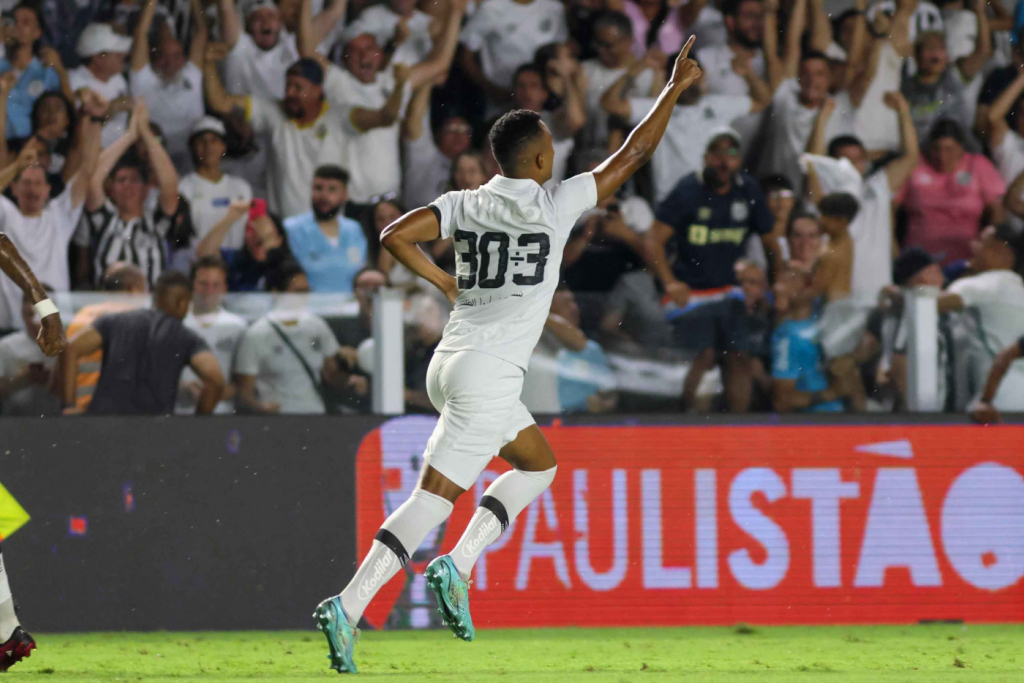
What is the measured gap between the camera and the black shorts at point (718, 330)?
7316mm

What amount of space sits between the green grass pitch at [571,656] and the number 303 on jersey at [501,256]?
Result: 157 centimetres

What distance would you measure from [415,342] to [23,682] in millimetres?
2783

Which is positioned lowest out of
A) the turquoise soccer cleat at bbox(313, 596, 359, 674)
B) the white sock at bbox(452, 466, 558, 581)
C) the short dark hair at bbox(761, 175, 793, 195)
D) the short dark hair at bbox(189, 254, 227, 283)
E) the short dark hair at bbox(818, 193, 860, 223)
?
the turquoise soccer cleat at bbox(313, 596, 359, 674)

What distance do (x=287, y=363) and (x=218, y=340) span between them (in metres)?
0.38

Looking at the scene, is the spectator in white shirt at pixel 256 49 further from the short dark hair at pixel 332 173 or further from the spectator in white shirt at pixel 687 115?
the spectator in white shirt at pixel 687 115

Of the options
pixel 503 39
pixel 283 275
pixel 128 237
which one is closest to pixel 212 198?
pixel 128 237

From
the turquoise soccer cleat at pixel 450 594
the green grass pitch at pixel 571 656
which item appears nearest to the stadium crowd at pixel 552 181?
the green grass pitch at pixel 571 656

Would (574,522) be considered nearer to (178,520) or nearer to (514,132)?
(178,520)

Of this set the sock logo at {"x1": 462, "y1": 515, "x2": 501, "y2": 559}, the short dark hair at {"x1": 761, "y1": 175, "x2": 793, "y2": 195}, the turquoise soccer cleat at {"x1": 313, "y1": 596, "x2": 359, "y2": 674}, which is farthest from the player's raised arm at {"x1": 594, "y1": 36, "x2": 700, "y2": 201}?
the short dark hair at {"x1": 761, "y1": 175, "x2": 793, "y2": 195}

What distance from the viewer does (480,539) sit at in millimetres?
4945

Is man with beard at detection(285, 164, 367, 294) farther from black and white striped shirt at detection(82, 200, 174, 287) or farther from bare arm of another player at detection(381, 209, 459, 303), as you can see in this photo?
bare arm of another player at detection(381, 209, 459, 303)

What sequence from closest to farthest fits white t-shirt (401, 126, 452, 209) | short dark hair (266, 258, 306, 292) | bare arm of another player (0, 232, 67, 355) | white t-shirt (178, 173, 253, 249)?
1. bare arm of another player (0, 232, 67, 355)
2. short dark hair (266, 258, 306, 292)
3. white t-shirt (178, 173, 253, 249)
4. white t-shirt (401, 126, 452, 209)

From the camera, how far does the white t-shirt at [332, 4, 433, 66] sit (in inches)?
355

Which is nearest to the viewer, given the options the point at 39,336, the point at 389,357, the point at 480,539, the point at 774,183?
the point at 480,539
